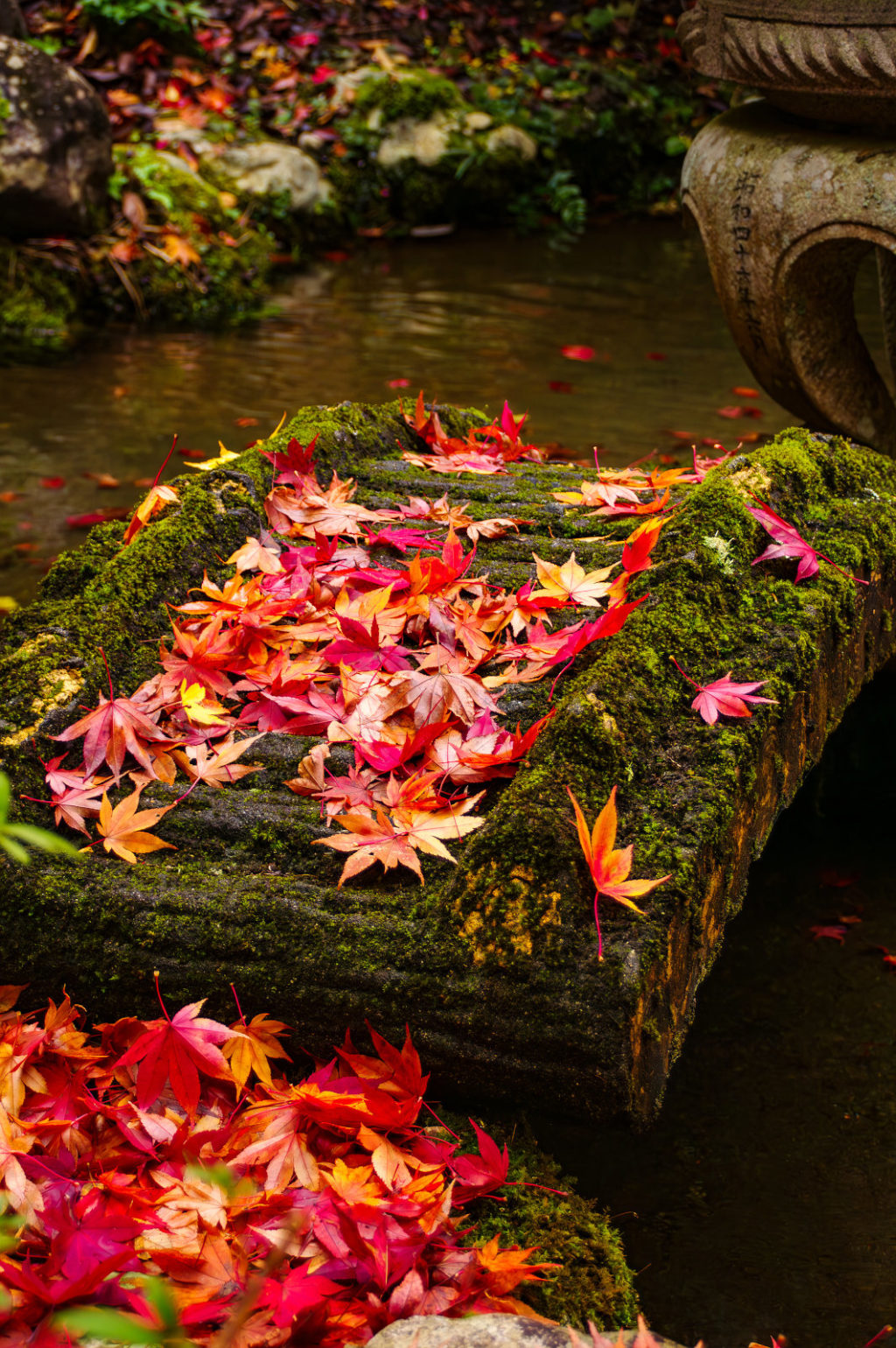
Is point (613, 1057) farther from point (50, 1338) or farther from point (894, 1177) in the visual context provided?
point (894, 1177)

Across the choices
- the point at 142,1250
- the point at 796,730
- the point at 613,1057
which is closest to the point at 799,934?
the point at 796,730

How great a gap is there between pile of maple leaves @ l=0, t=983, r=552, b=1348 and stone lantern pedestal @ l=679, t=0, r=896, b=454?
263 centimetres

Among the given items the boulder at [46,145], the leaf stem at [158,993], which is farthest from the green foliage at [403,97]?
the leaf stem at [158,993]

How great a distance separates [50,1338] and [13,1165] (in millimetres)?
308

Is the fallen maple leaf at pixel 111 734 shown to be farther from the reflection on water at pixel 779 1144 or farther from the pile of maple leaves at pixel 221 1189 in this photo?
the reflection on water at pixel 779 1144

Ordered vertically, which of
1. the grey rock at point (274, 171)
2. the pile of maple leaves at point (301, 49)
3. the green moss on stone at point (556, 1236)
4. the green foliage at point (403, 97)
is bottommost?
the green moss on stone at point (556, 1236)

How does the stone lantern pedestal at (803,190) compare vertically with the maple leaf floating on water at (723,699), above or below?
above

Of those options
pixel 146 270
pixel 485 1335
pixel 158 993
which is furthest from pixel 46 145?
pixel 485 1335

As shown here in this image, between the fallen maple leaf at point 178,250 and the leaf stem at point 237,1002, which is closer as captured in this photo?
the leaf stem at point 237,1002

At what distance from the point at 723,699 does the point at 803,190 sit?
196 cm

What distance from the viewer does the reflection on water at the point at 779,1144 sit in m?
1.92

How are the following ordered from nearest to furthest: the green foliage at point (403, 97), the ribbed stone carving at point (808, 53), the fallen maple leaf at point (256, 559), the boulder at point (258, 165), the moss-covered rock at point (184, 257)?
the fallen maple leaf at point (256, 559), the ribbed stone carving at point (808, 53), the moss-covered rock at point (184, 257), the boulder at point (258, 165), the green foliage at point (403, 97)

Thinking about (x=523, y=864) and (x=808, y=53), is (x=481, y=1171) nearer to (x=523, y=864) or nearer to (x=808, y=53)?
(x=523, y=864)

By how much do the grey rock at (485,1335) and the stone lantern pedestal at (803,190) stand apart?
9.17 feet
